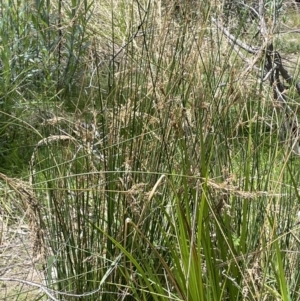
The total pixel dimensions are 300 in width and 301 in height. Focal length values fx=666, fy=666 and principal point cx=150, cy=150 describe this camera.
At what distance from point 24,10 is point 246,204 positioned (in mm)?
2970

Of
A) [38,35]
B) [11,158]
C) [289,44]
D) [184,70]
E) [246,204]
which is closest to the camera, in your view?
[246,204]

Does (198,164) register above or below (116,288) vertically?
above

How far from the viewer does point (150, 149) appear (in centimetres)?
204

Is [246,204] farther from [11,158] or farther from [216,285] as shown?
[11,158]

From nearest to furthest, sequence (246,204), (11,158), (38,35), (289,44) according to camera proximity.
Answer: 1. (246,204)
2. (11,158)
3. (38,35)
4. (289,44)

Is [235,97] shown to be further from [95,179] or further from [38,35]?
[38,35]

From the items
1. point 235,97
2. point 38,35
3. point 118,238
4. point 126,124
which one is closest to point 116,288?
point 118,238

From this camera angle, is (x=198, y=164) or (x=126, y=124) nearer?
(x=198, y=164)

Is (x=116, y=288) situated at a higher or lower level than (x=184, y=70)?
lower

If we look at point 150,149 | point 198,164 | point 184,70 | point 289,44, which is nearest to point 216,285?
point 198,164

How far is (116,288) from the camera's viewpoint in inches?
79.2

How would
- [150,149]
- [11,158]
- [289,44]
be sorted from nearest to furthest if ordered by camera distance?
[150,149]
[11,158]
[289,44]

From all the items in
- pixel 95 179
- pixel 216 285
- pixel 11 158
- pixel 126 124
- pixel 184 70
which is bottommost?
pixel 11 158

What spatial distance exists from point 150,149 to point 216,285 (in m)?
0.48
